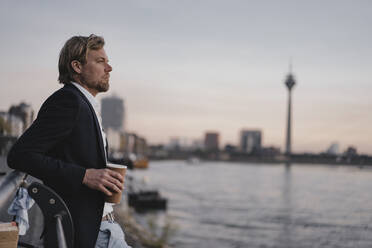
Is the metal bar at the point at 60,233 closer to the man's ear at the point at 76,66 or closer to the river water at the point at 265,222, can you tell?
the man's ear at the point at 76,66

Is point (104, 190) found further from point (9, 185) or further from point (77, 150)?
point (9, 185)

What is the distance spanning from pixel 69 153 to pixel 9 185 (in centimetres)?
42

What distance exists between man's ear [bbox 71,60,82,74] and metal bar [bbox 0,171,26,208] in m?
0.63

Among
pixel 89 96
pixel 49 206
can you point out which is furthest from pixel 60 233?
pixel 89 96

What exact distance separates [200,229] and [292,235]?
7906 mm

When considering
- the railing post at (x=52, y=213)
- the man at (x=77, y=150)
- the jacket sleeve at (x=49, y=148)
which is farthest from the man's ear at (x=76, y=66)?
the railing post at (x=52, y=213)

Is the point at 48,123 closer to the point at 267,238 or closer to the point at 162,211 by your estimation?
the point at 267,238

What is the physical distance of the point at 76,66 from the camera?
226cm

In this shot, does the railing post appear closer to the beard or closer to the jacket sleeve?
the jacket sleeve

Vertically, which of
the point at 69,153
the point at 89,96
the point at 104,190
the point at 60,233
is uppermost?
the point at 89,96

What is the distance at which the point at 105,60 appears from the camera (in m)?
2.34

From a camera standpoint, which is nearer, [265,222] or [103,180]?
[103,180]

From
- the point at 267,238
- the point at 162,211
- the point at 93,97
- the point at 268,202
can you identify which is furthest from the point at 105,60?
the point at 268,202

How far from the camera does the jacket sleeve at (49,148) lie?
6.29 feet
